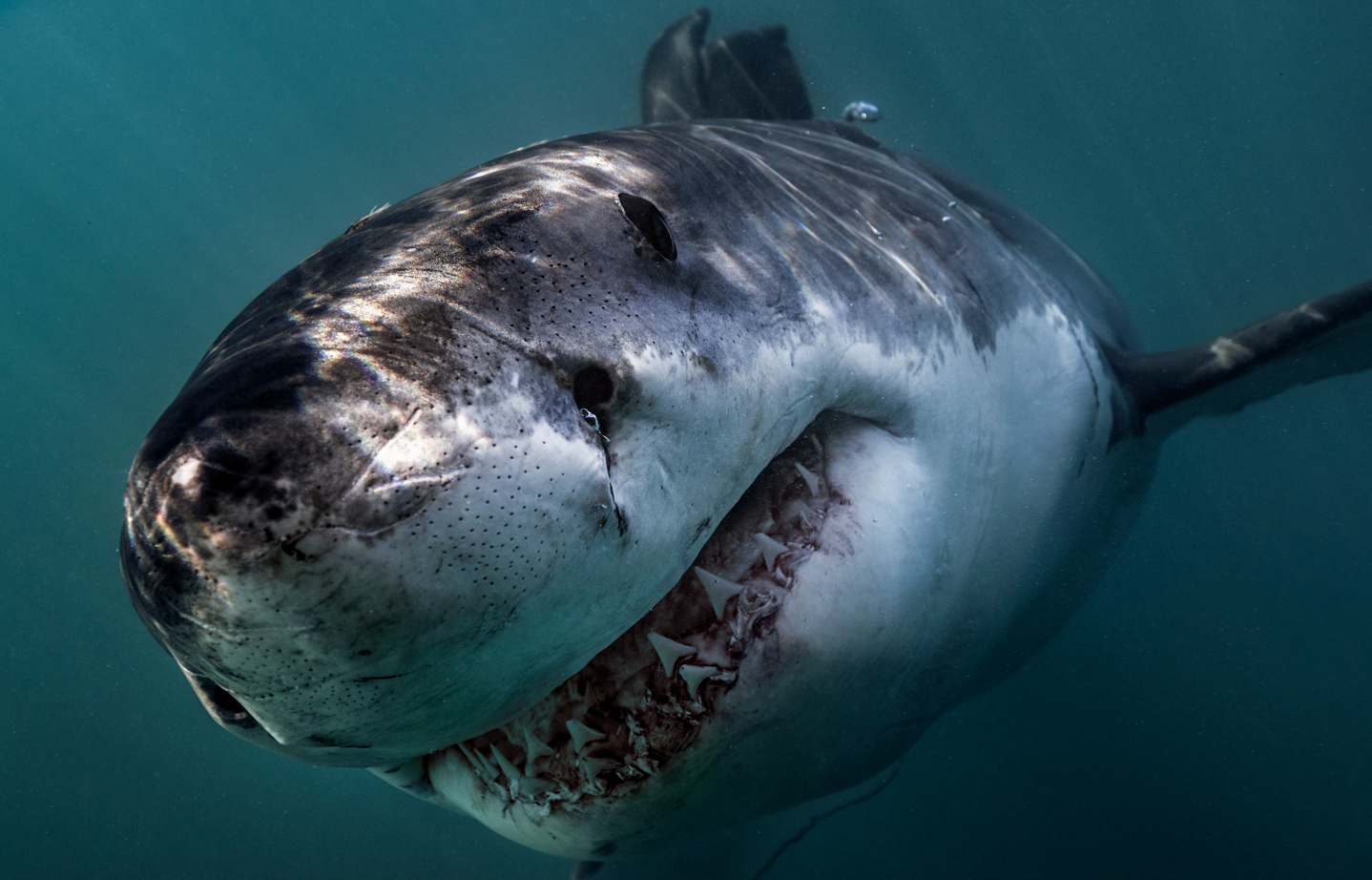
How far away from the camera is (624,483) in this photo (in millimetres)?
1018

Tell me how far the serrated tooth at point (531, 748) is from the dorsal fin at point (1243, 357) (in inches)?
105

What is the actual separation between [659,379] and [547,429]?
0.23m

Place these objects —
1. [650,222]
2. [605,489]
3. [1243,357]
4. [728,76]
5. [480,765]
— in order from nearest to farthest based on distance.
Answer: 1. [605,489]
2. [650,222]
3. [480,765]
4. [1243,357]
5. [728,76]

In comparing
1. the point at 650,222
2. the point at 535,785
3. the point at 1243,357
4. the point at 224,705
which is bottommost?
the point at 1243,357

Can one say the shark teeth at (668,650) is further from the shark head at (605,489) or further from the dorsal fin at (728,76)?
the dorsal fin at (728,76)

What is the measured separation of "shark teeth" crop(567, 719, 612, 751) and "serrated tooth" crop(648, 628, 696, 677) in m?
0.18

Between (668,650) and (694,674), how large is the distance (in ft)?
0.27

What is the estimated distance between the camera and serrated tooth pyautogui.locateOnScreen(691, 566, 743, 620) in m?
1.38

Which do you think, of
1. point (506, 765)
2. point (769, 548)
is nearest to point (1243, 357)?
point (769, 548)

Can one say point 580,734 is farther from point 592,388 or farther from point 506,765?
point 592,388

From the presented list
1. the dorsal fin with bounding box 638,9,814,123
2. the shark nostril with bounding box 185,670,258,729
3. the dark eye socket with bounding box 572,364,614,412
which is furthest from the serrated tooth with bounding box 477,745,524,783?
the dorsal fin with bounding box 638,9,814,123

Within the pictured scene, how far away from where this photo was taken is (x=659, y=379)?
42.2 inches

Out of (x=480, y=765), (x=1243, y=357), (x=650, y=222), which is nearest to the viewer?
(x=650, y=222)

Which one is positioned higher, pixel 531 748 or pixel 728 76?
pixel 728 76
